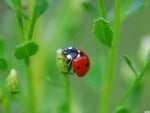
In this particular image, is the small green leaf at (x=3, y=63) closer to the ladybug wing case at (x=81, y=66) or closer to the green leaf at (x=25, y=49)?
the green leaf at (x=25, y=49)

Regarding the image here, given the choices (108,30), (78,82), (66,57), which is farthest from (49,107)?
(78,82)

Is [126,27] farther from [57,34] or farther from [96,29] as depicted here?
[96,29]

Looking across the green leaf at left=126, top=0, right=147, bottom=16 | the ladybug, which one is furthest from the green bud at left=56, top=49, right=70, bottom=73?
the green leaf at left=126, top=0, right=147, bottom=16

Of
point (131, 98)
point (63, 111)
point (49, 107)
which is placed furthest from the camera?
point (49, 107)

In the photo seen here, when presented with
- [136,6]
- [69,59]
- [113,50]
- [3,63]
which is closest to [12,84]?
[3,63]

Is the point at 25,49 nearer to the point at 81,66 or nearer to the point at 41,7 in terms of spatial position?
the point at 41,7

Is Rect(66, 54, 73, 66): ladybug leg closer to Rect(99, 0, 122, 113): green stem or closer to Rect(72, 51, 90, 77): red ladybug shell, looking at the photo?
Rect(72, 51, 90, 77): red ladybug shell
